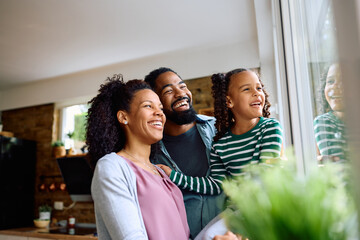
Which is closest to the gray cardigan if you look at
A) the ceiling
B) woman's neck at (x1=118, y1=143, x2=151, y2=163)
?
woman's neck at (x1=118, y1=143, x2=151, y2=163)

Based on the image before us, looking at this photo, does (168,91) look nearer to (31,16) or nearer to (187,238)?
(187,238)

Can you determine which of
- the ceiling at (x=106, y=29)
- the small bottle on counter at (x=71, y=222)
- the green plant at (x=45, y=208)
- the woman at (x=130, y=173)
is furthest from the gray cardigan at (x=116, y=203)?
the green plant at (x=45, y=208)

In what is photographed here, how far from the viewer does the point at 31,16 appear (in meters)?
2.96

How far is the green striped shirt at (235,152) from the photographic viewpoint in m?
1.19

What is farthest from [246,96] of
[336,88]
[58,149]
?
[58,149]

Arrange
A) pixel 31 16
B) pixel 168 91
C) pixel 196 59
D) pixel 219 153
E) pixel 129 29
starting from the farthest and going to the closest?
1. pixel 196 59
2. pixel 129 29
3. pixel 31 16
4. pixel 168 91
5. pixel 219 153

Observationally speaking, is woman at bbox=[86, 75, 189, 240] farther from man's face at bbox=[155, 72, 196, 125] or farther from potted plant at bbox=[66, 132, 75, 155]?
potted plant at bbox=[66, 132, 75, 155]

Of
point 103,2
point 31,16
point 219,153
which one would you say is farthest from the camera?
point 31,16

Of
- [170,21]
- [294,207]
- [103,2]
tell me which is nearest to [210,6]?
[170,21]

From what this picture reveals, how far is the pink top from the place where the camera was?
3.70 feet

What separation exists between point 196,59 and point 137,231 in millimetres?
3036

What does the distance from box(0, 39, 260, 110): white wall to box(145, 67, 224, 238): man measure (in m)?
2.14

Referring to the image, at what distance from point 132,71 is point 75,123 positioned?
1336mm

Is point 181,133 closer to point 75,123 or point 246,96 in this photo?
point 246,96
